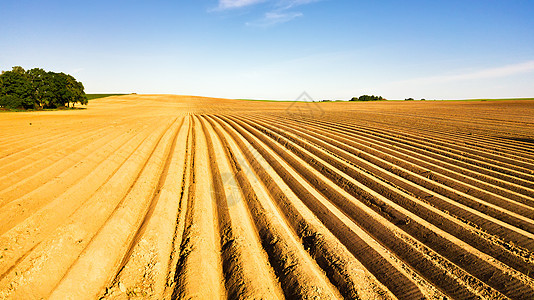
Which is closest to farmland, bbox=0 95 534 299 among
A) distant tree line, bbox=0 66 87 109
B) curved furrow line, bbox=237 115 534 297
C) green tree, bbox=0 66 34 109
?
curved furrow line, bbox=237 115 534 297

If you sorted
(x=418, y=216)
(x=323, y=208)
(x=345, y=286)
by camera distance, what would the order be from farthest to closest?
1. (x=323, y=208)
2. (x=418, y=216)
3. (x=345, y=286)

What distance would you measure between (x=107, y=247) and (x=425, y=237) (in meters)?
3.38

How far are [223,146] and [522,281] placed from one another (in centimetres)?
633

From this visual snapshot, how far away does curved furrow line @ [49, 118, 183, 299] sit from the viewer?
202 centimetres

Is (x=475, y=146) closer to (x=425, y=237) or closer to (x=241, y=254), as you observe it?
(x=425, y=237)

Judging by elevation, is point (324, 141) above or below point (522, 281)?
above

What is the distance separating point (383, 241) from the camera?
276 centimetres

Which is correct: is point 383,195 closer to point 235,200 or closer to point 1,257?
point 235,200

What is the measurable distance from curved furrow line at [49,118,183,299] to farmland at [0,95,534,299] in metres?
0.01

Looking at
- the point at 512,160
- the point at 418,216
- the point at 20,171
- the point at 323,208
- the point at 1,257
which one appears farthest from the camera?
the point at 512,160

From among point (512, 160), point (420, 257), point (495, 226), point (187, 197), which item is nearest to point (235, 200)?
point (187, 197)

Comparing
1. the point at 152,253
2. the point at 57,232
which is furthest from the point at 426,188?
the point at 57,232

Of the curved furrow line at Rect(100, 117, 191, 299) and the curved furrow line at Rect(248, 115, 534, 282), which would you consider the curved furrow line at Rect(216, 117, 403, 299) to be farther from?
the curved furrow line at Rect(100, 117, 191, 299)

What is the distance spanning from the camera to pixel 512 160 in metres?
5.34
